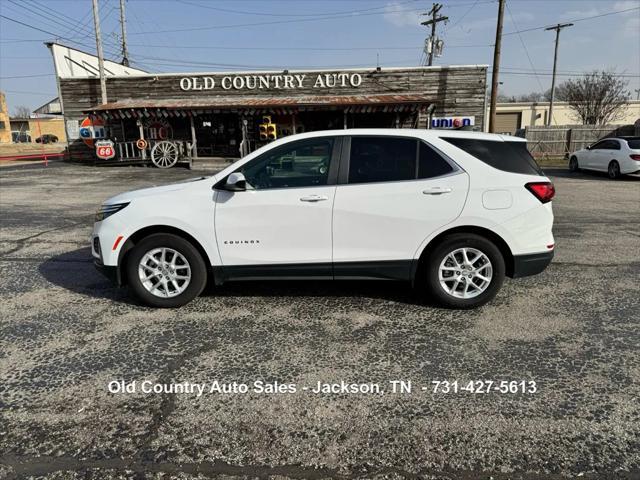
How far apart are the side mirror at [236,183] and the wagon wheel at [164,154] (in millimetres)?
18952

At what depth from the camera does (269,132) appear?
2148 cm

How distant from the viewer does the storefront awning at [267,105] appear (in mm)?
20533

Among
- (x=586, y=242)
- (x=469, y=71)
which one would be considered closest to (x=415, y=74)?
(x=469, y=71)

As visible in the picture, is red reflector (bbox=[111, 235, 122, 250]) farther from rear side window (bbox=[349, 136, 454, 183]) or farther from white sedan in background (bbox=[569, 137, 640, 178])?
white sedan in background (bbox=[569, 137, 640, 178])

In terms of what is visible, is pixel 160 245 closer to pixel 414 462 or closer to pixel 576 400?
pixel 414 462

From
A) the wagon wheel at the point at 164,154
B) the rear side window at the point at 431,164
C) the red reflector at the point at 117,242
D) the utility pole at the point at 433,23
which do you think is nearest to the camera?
the rear side window at the point at 431,164

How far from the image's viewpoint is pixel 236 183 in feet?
14.0

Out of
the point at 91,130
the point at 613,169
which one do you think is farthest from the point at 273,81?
the point at 613,169

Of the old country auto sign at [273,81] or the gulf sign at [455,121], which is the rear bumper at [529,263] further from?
the old country auto sign at [273,81]

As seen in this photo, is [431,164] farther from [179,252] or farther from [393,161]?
[179,252]

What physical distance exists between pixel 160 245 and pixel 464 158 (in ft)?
9.79

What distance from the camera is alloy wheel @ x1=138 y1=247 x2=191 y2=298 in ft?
14.8

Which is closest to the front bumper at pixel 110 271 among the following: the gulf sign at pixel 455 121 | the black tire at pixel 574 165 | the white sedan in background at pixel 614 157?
the white sedan in background at pixel 614 157

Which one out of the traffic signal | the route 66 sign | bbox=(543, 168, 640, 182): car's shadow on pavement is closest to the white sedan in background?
bbox=(543, 168, 640, 182): car's shadow on pavement
